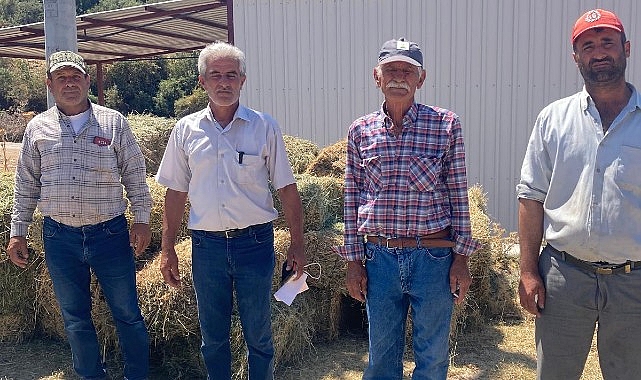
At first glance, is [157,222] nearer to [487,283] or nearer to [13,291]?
[13,291]

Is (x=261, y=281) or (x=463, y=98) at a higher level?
(x=463, y=98)

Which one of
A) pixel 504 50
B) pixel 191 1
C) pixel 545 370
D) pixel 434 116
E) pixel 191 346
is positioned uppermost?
pixel 191 1

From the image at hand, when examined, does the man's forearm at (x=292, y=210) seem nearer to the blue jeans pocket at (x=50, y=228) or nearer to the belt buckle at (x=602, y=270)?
the blue jeans pocket at (x=50, y=228)

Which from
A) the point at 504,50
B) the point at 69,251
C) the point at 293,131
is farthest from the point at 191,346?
the point at 504,50

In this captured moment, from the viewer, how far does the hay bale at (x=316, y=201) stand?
452 cm

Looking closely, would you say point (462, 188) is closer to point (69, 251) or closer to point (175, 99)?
point (69, 251)

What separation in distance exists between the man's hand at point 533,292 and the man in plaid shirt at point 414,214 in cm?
Answer: 24

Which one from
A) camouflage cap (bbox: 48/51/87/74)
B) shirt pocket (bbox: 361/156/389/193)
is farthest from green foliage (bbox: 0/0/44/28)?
shirt pocket (bbox: 361/156/389/193)

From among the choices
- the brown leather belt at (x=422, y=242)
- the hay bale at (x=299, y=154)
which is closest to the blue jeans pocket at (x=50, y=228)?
the brown leather belt at (x=422, y=242)

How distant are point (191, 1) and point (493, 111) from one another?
4.90 m

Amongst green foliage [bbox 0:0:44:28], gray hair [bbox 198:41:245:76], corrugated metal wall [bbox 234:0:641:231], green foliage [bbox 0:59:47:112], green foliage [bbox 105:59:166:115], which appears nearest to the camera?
gray hair [bbox 198:41:245:76]

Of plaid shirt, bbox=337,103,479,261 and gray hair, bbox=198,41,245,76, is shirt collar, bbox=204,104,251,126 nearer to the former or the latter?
gray hair, bbox=198,41,245,76

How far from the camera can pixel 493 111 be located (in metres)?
7.00

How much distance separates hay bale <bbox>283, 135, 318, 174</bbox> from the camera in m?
5.73
